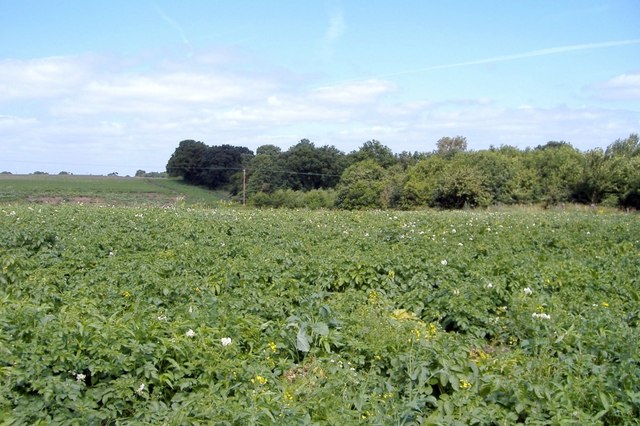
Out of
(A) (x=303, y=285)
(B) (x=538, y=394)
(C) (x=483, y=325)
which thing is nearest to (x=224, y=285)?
(A) (x=303, y=285)

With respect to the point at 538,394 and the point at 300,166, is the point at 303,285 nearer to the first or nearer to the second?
the point at 538,394

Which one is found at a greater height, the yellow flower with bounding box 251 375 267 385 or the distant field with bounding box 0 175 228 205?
the distant field with bounding box 0 175 228 205

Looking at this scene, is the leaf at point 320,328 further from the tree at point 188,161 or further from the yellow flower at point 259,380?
the tree at point 188,161

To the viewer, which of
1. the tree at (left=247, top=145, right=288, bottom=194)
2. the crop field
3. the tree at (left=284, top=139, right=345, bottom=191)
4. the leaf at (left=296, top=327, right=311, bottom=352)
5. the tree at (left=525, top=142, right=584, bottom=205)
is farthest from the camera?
the tree at (left=284, top=139, right=345, bottom=191)

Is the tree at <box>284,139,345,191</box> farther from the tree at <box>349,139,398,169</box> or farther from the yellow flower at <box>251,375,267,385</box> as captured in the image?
the yellow flower at <box>251,375,267,385</box>

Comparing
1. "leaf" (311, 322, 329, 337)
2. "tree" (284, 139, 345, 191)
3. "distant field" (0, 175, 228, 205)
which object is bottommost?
"leaf" (311, 322, 329, 337)

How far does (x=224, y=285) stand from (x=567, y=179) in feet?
137

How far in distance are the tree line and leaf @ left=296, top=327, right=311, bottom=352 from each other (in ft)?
114

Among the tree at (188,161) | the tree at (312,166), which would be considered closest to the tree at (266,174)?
the tree at (312,166)

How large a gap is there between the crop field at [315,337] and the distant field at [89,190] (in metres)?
20.5

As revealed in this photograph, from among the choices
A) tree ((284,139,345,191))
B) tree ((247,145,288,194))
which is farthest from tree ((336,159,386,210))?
tree ((284,139,345,191))

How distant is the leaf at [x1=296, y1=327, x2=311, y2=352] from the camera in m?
5.00

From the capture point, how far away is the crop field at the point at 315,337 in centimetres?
370

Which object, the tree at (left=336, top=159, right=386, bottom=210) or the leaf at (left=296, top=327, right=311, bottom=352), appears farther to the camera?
the tree at (left=336, top=159, right=386, bottom=210)
